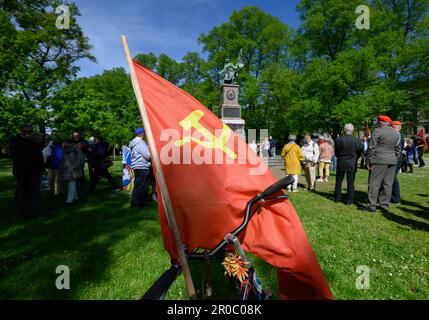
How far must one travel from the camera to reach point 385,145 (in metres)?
6.14

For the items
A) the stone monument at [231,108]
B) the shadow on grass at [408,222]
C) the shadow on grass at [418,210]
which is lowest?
the shadow on grass at [408,222]

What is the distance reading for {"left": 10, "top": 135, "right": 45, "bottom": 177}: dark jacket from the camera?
5.89 metres

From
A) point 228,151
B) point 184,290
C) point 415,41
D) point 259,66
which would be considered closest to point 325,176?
point 184,290

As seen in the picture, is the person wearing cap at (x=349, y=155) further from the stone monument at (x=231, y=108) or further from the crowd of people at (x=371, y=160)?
the stone monument at (x=231, y=108)

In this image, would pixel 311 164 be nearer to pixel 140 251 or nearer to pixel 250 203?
pixel 140 251

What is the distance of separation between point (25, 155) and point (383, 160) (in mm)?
8260

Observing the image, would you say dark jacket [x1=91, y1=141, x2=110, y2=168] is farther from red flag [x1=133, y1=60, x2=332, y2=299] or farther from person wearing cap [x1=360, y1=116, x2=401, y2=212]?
person wearing cap [x1=360, y1=116, x2=401, y2=212]

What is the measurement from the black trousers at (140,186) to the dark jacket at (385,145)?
5612mm

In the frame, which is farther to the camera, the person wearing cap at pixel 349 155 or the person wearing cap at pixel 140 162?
the person wearing cap at pixel 349 155

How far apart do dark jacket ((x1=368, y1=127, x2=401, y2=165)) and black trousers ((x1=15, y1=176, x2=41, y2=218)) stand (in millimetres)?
8082

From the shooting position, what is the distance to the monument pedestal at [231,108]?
20.4m

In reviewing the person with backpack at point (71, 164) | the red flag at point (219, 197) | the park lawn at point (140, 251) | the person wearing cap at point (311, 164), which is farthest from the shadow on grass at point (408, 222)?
the person with backpack at point (71, 164)

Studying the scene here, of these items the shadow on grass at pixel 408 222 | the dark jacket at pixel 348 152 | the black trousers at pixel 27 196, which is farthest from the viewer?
the dark jacket at pixel 348 152

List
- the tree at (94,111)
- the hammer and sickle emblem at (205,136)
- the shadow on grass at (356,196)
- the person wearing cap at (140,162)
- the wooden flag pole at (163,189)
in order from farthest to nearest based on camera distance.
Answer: the tree at (94,111)
the shadow on grass at (356,196)
the person wearing cap at (140,162)
the hammer and sickle emblem at (205,136)
the wooden flag pole at (163,189)
